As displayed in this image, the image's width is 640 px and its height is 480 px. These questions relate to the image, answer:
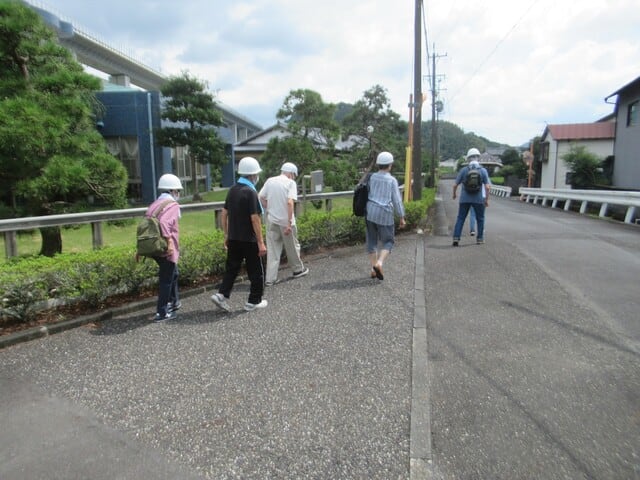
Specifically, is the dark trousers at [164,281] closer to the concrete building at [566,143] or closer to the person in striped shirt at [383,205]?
the person in striped shirt at [383,205]

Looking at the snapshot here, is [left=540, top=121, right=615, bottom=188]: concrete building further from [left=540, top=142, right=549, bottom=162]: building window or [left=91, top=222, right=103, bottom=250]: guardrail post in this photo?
[left=91, top=222, right=103, bottom=250]: guardrail post

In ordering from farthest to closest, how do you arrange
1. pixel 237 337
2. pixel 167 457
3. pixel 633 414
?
pixel 237 337 < pixel 633 414 < pixel 167 457

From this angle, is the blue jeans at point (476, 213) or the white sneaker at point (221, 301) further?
the blue jeans at point (476, 213)

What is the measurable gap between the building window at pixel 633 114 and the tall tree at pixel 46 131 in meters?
25.3

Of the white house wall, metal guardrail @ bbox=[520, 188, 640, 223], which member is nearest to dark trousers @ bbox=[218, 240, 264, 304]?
metal guardrail @ bbox=[520, 188, 640, 223]

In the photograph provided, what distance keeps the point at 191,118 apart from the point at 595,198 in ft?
55.3

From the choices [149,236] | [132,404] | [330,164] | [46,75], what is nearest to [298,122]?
[330,164]

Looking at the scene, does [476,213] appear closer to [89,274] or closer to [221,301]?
[221,301]

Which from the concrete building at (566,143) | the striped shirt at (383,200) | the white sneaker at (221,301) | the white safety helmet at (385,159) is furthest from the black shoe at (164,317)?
the concrete building at (566,143)

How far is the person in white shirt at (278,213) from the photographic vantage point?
611 centimetres

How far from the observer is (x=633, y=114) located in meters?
23.4

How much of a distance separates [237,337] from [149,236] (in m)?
1.32

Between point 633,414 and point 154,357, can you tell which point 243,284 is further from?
point 633,414

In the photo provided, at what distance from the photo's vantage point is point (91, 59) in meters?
28.4
